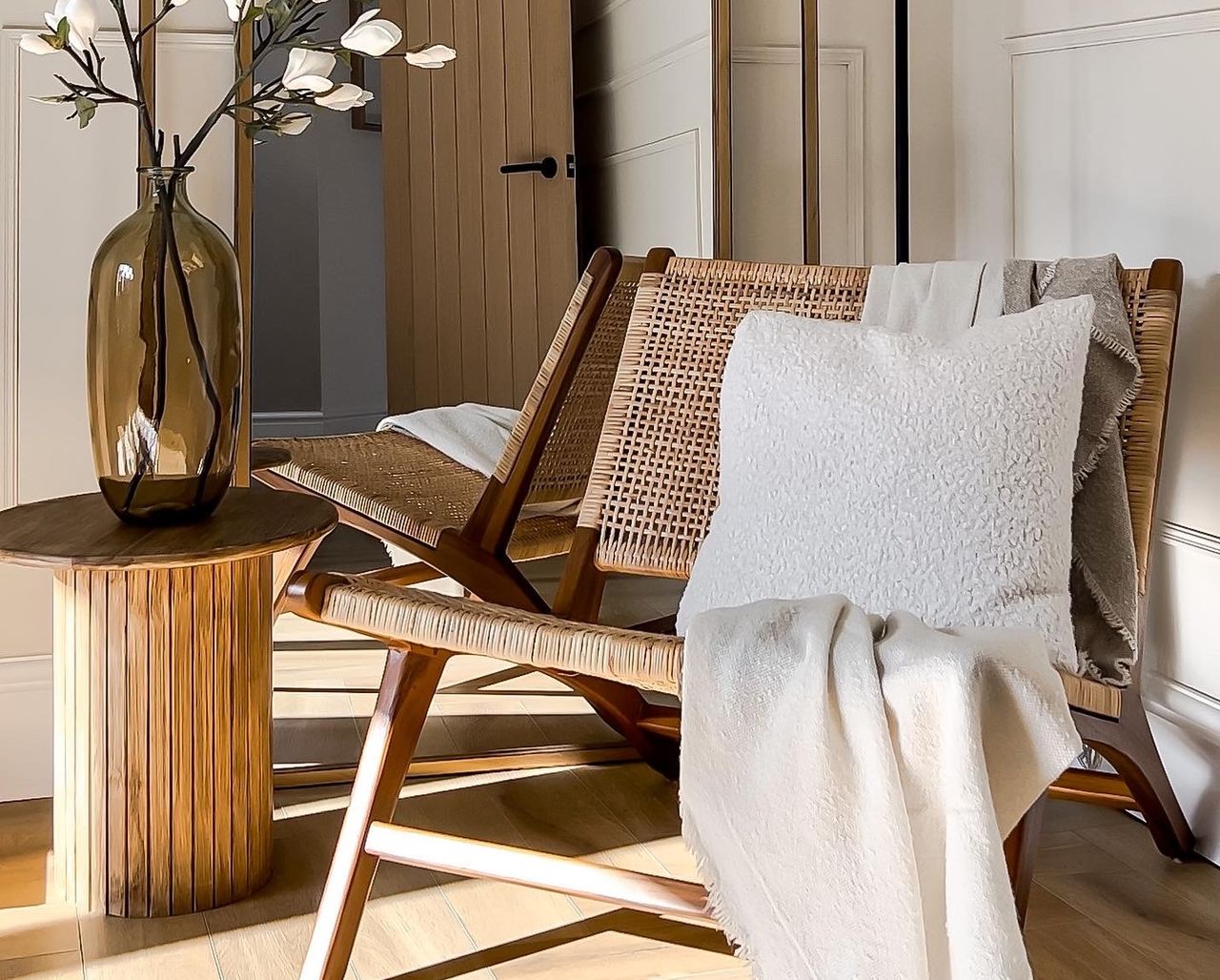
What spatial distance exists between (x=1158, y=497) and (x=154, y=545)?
137cm

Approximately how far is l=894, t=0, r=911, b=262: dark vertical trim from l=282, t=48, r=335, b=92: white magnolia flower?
1231mm

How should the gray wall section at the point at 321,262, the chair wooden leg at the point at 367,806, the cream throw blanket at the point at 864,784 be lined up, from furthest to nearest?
the gray wall section at the point at 321,262
the chair wooden leg at the point at 367,806
the cream throw blanket at the point at 864,784

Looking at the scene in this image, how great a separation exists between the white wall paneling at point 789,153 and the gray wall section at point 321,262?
2.73ft

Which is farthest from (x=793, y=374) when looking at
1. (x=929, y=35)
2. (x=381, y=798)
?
(x=929, y=35)

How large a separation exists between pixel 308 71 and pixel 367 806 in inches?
32.8

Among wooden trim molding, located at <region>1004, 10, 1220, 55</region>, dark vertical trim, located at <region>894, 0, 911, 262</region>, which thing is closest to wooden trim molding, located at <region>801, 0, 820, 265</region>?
dark vertical trim, located at <region>894, 0, 911, 262</region>

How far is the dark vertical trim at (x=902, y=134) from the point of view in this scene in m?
2.40

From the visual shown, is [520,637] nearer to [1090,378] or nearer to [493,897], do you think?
[493,897]

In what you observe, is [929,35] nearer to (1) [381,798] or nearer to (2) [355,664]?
(2) [355,664]

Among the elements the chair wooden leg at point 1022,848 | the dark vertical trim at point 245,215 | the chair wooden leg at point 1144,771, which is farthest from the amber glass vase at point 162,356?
the chair wooden leg at point 1144,771

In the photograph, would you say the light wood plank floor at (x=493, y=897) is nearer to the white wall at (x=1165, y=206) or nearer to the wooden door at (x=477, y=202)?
the white wall at (x=1165, y=206)

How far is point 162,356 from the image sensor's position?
1.53m

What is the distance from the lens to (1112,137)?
2.01 meters

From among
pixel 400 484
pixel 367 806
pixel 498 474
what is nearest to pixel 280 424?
pixel 400 484
